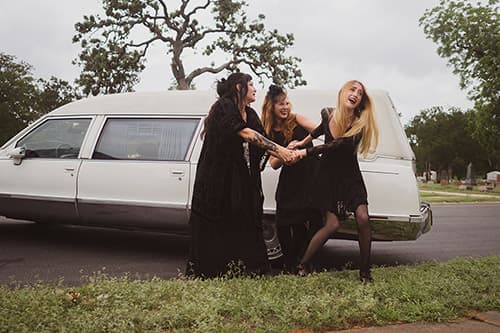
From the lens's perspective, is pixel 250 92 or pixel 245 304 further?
pixel 250 92

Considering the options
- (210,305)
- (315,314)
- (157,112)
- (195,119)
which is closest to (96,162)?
(157,112)

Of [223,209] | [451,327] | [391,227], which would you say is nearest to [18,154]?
[223,209]

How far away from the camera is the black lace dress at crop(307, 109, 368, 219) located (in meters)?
4.34

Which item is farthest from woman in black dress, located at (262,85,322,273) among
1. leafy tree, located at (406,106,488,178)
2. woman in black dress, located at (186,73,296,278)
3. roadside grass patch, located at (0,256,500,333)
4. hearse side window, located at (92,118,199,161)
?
leafy tree, located at (406,106,488,178)

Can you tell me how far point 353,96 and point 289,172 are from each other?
3.24 feet

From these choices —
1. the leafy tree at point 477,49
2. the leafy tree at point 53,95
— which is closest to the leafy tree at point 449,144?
the leafy tree at point 477,49

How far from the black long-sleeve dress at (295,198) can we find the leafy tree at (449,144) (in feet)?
176

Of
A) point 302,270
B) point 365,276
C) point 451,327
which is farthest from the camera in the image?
point 302,270

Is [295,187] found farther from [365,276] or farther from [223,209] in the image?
[365,276]

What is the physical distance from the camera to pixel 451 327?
314 cm

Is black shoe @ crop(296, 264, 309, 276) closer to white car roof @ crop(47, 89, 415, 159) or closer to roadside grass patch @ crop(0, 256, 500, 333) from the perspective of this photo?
roadside grass patch @ crop(0, 256, 500, 333)

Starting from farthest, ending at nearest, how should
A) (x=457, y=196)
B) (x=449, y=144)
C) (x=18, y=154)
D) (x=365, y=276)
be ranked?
(x=449, y=144) → (x=457, y=196) → (x=18, y=154) → (x=365, y=276)

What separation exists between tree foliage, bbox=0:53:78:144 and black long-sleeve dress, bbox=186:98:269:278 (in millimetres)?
46465

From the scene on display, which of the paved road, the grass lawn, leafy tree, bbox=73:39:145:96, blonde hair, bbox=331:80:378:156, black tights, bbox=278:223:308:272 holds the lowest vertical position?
the paved road
